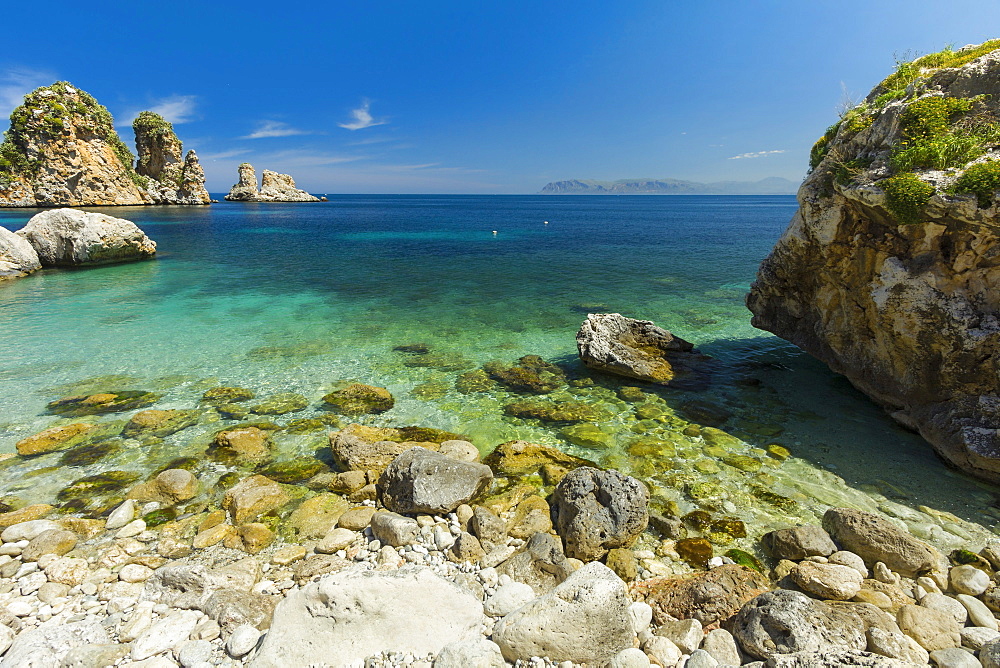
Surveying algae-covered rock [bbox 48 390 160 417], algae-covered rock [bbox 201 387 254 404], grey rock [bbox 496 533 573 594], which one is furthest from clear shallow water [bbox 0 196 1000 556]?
grey rock [bbox 496 533 573 594]

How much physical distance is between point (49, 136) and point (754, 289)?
128 m

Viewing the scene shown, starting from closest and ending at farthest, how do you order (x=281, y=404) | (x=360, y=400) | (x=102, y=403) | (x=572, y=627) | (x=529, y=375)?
1. (x=572, y=627)
2. (x=102, y=403)
3. (x=281, y=404)
4. (x=360, y=400)
5. (x=529, y=375)

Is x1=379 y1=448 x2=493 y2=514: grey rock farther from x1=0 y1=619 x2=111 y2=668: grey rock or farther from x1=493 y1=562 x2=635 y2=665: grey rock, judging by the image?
x1=0 y1=619 x2=111 y2=668: grey rock

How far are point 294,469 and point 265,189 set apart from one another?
7499 inches

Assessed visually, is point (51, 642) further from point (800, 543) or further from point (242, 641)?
point (800, 543)

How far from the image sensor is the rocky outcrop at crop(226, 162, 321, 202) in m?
162

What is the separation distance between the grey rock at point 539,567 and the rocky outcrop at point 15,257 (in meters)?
37.4

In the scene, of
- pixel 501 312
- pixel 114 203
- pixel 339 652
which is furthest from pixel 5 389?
pixel 114 203

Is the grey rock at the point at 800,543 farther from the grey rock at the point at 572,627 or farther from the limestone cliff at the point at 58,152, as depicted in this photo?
the limestone cliff at the point at 58,152

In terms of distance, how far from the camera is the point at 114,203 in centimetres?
10281

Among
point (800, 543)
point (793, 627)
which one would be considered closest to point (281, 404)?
point (793, 627)

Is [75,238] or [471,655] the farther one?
[75,238]

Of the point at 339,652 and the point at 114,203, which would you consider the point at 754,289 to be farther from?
the point at 114,203

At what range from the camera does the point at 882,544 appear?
6.57 meters
